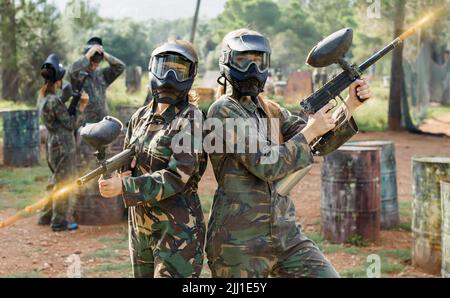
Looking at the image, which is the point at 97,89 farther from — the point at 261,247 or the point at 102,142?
the point at 261,247

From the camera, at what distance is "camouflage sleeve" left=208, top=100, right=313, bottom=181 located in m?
3.06

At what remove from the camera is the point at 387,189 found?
7.25m

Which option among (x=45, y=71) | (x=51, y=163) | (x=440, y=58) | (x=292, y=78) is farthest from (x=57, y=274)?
(x=292, y=78)

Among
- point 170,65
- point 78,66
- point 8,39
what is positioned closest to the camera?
point 170,65

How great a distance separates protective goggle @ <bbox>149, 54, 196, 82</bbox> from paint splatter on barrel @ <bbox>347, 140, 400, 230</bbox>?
4.23 metres

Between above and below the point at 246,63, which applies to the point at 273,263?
below

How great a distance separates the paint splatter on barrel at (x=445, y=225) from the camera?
209 inches

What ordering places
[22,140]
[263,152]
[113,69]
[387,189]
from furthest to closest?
[22,140] < [113,69] < [387,189] < [263,152]

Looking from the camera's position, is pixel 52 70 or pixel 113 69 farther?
pixel 113 69

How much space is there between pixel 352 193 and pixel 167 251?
12.2 feet

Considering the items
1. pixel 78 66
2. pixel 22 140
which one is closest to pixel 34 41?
pixel 22 140

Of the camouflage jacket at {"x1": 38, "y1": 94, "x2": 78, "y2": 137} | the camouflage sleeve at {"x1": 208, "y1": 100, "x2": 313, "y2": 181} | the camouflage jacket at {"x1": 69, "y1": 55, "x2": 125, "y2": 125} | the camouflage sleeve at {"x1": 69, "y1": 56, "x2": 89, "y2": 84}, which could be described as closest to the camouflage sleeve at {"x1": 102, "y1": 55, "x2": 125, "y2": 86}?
the camouflage jacket at {"x1": 69, "y1": 55, "x2": 125, "y2": 125}

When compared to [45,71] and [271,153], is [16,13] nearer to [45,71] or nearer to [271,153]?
[45,71]
